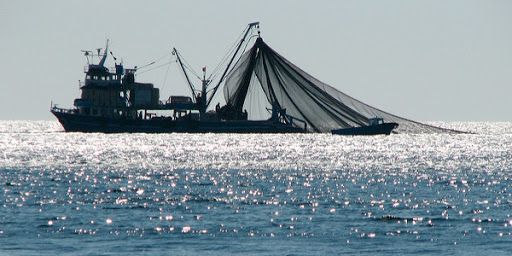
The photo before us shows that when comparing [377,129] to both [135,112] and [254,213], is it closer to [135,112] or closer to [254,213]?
[135,112]

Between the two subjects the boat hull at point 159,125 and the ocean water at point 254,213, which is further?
the boat hull at point 159,125

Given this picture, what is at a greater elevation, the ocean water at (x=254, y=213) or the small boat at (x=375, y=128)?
the small boat at (x=375, y=128)

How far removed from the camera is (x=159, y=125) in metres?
189

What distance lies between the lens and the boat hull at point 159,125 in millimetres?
183750

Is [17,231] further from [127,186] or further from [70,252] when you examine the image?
[127,186]

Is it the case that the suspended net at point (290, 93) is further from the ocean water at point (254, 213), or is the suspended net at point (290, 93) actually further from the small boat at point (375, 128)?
the ocean water at point (254, 213)

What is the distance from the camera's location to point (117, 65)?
184125mm

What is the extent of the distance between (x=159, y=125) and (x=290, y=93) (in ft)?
106

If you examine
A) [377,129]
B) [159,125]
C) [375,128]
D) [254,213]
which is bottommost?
[254,213]

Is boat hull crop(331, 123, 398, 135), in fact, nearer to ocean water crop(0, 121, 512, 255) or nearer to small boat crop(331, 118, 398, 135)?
small boat crop(331, 118, 398, 135)

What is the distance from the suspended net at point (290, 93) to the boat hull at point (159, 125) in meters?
Result: 4.26

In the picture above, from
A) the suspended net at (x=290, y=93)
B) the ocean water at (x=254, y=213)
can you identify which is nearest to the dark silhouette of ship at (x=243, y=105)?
the suspended net at (x=290, y=93)

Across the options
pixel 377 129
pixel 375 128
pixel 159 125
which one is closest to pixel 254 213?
pixel 375 128

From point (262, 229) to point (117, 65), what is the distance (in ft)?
497
